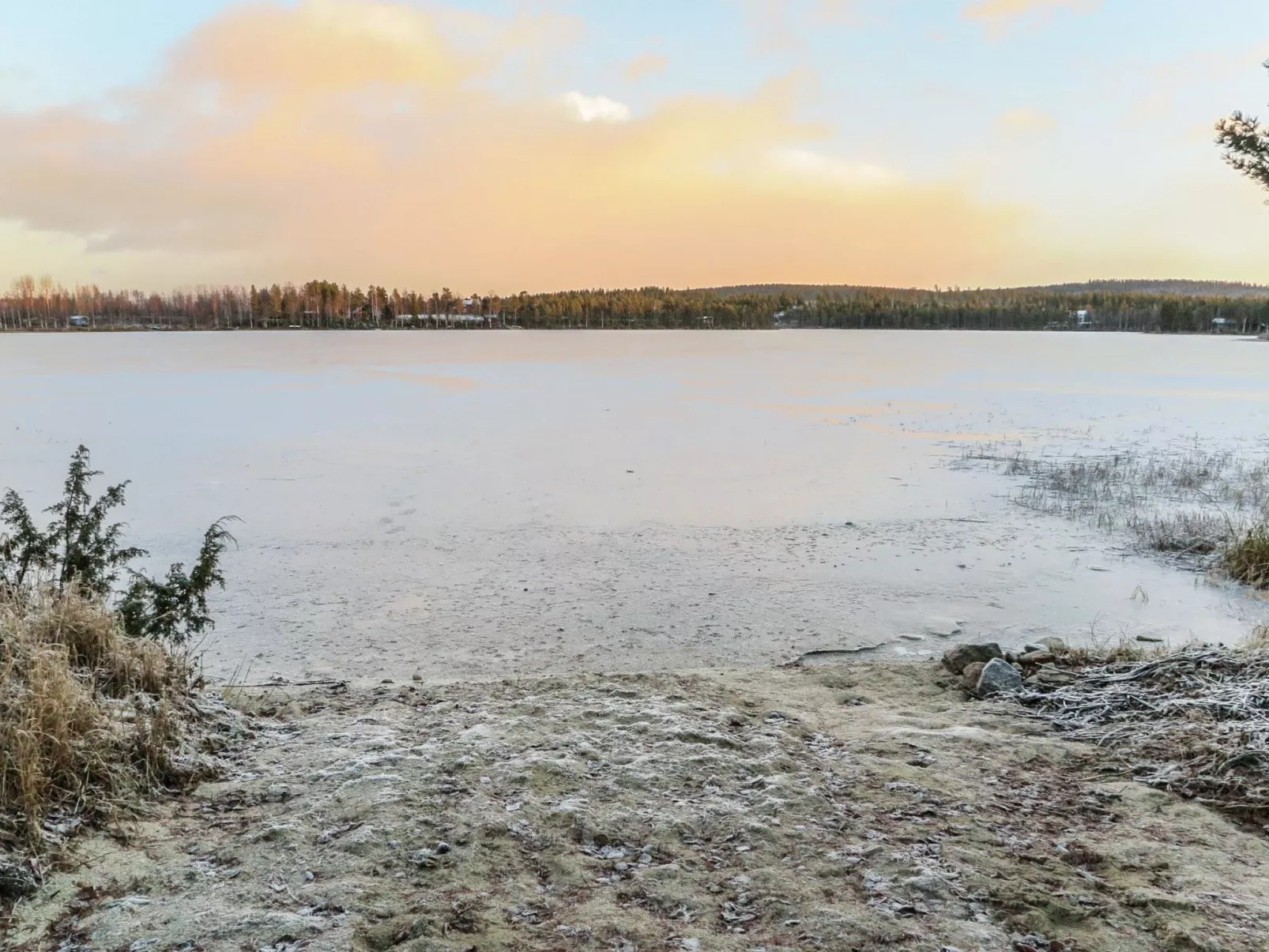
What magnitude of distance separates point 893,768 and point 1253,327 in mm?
107546

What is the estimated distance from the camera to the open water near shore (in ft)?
17.5

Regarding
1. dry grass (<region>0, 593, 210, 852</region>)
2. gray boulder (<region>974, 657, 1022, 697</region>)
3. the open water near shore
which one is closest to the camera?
dry grass (<region>0, 593, 210, 852</region>)

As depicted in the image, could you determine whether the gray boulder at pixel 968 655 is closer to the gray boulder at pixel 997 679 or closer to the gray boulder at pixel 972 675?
the gray boulder at pixel 972 675

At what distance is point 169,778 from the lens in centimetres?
304

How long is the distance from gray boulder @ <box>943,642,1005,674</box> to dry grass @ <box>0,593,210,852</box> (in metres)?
Answer: 3.64

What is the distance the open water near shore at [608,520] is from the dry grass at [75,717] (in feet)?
3.30

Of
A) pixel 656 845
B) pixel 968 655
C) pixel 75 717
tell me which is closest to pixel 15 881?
pixel 75 717

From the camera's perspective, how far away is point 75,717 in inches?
117

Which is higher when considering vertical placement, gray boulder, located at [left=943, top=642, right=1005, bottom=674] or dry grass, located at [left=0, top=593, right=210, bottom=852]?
dry grass, located at [left=0, top=593, right=210, bottom=852]

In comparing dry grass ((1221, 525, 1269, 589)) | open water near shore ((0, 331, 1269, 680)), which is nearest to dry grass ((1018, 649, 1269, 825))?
open water near shore ((0, 331, 1269, 680))

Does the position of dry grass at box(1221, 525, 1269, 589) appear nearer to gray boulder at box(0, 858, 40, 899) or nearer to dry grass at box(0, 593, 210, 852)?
dry grass at box(0, 593, 210, 852)

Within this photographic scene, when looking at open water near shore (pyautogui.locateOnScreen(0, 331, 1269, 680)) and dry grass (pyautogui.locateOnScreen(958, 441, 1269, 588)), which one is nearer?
open water near shore (pyautogui.locateOnScreen(0, 331, 1269, 680))

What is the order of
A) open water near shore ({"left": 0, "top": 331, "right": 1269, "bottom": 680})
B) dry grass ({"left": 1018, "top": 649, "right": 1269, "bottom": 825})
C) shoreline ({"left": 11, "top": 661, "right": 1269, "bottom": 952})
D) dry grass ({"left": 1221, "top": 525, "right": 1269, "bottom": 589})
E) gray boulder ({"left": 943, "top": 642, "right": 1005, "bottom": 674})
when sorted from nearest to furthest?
shoreline ({"left": 11, "top": 661, "right": 1269, "bottom": 952}) → dry grass ({"left": 1018, "top": 649, "right": 1269, "bottom": 825}) → gray boulder ({"left": 943, "top": 642, "right": 1005, "bottom": 674}) → open water near shore ({"left": 0, "top": 331, "right": 1269, "bottom": 680}) → dry grass ({"left": 1221, "top": 525, "right": 1269, "bottom": 589})

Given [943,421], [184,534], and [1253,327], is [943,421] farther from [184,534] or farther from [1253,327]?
[1253,327]
